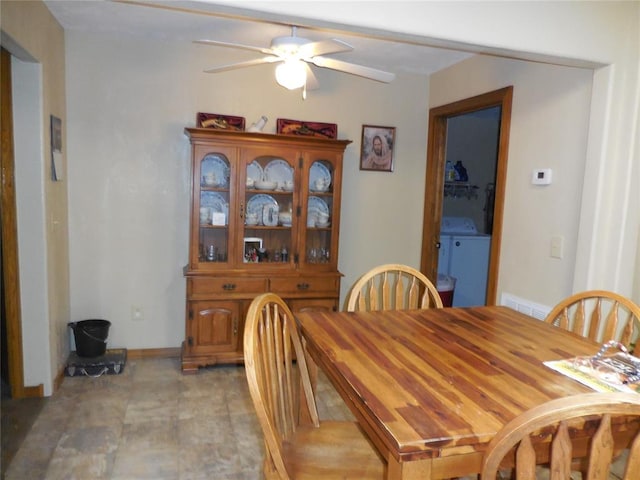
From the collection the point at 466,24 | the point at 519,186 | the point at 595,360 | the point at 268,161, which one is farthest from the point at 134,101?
the point at 595,360

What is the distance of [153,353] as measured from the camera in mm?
3465

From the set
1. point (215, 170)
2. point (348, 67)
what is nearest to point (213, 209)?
point (215, 170)

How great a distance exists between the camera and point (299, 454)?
1.47m

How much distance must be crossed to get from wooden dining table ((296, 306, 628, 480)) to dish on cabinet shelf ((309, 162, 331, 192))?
5.40 feet

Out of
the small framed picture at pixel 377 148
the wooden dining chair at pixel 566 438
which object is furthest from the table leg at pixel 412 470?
the small framed picture at pixel 377 148

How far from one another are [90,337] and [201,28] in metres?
2.20

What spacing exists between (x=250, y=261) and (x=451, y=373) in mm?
2164

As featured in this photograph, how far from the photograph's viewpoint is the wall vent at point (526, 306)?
9.09 ft

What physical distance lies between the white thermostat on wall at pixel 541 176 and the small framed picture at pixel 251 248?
1921mm

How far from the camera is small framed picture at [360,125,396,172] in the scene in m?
3.76

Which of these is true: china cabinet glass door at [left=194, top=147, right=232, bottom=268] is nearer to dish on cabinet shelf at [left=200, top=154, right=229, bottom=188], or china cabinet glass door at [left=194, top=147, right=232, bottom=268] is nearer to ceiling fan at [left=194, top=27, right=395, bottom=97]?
dish on cabinet shelf at [left=200, top=154, right=229, bottom=188]

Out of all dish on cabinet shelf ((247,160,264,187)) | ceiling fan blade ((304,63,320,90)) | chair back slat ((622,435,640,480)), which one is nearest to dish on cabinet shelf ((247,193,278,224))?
dish on cabinet shelf ((247,160,264,187))

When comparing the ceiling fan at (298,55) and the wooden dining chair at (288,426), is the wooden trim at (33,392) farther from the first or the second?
the ceiling fan at (298,55)

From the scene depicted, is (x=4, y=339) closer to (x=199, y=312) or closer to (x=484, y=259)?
(x=199, y=312)
